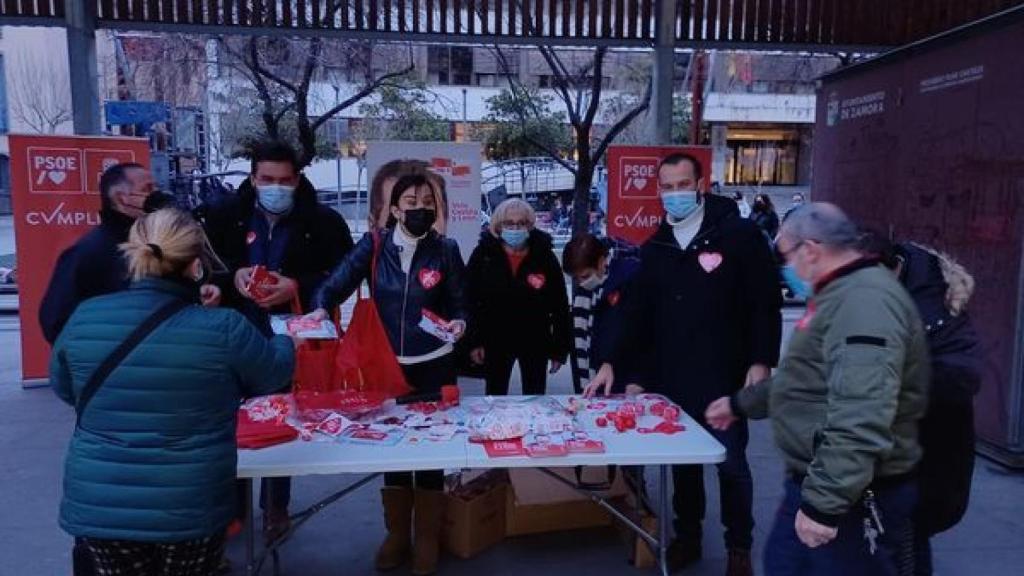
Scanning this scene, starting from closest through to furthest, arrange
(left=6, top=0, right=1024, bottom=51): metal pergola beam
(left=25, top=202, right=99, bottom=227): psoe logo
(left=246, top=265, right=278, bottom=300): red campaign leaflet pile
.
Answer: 1. (left=246, top=265, right=278, bottom=300): red campaign leaflet pile
2. (left=6, top=0, right=1024, bottom=51): metal pergola beam
3. (left=25, top=202, right=99, bottom=227): psoe logo

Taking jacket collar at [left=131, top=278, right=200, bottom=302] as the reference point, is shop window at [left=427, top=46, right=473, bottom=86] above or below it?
above

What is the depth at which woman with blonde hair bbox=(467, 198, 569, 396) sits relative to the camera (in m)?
4.34

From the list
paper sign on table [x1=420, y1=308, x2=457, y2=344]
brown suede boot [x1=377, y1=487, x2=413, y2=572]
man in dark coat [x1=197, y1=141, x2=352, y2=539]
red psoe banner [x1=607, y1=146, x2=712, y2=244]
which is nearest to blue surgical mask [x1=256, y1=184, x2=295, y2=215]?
man in dark coat [x1=197, y1=141, x2=352, y2=539]

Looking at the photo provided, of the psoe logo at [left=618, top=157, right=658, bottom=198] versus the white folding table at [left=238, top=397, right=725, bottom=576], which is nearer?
the white folding table at [left=238, top=397, right=725, bottom=576]

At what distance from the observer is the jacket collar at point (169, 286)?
82.1 inches

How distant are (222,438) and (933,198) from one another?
4.50m

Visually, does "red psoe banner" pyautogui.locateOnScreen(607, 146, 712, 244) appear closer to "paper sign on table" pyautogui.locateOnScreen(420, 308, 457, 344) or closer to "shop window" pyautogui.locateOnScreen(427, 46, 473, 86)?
"paper sign on table" pyautogui.locateOnScreen(420, 308, 457, 344)

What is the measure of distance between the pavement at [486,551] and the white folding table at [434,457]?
0.72 m

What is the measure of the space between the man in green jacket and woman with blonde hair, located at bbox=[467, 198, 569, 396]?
2.27 meters

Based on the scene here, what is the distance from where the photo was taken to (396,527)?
3393 millimetres

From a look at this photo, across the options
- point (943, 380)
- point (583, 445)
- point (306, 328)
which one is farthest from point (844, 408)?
point (306, 328)

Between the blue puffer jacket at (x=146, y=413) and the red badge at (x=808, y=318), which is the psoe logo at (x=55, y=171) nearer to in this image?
the blue puffer jacket at (x=146, y=413)

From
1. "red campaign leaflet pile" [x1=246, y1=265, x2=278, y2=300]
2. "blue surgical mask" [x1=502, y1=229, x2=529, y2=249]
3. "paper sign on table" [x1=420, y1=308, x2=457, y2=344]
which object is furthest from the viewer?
"blue surgical mask" [x1=502, y1=229, x2=529, y2=249]

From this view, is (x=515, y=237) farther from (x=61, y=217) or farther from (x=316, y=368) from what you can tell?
(x=61, y=217)
